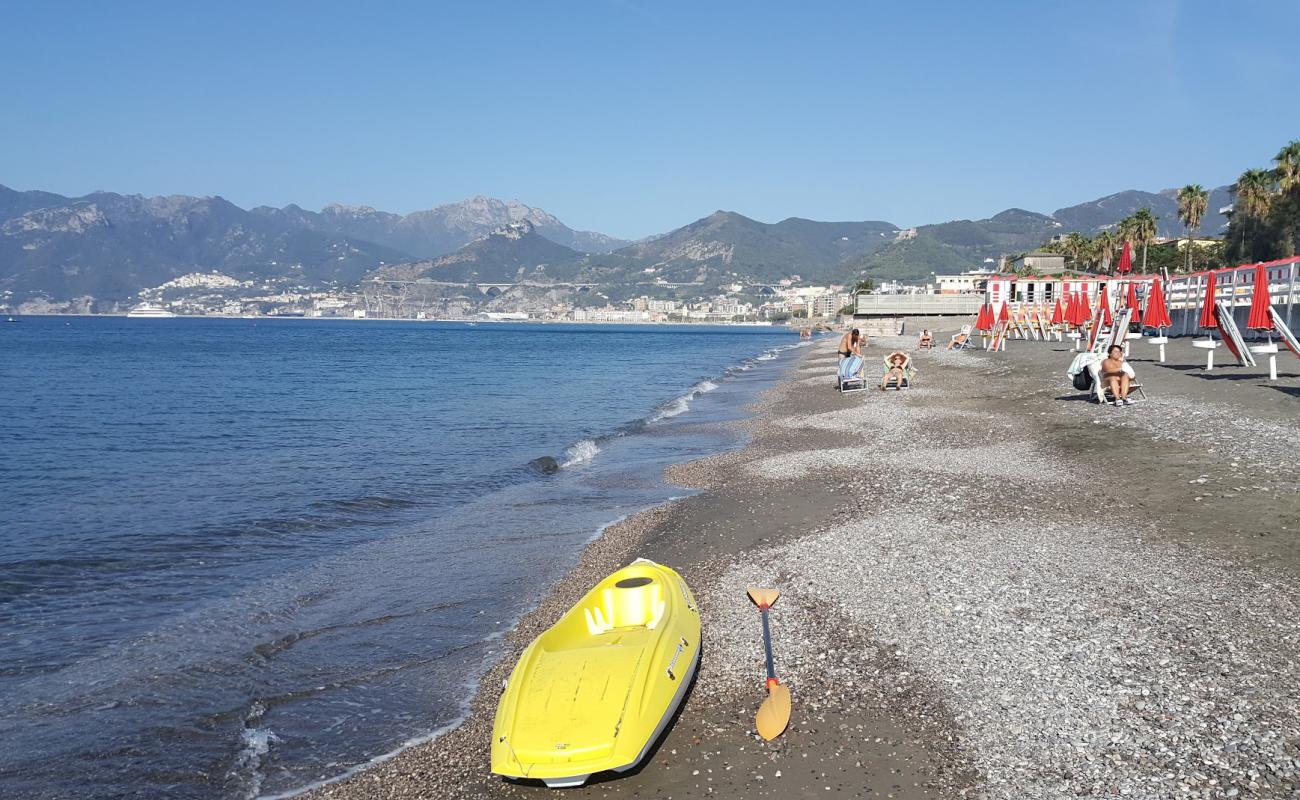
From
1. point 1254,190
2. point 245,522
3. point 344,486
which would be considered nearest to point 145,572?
point 245,522

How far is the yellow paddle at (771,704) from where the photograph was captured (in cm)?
701

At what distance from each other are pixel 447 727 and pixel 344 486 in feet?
43.5

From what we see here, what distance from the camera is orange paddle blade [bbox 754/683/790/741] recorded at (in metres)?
6.99

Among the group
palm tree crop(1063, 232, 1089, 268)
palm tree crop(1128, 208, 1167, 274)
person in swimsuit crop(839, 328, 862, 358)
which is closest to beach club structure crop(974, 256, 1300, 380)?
person in swimsuit crop(839, 328, 862, 358)

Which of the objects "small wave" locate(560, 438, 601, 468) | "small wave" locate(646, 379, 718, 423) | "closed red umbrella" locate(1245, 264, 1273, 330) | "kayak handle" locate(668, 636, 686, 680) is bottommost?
Answer: "small wave" locate(646, 379, 718, 423)

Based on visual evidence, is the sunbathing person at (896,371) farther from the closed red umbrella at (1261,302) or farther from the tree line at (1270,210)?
the tree line at (1270,210)

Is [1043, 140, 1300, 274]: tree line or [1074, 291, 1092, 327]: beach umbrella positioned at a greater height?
[1043, 140, 1300, 274]: tree line

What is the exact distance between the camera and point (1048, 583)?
960 cm

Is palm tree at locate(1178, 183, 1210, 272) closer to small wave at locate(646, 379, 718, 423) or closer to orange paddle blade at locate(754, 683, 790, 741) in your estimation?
small wave at locate(646, 379, 718, 423)

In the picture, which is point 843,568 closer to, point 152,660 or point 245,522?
point 152,660

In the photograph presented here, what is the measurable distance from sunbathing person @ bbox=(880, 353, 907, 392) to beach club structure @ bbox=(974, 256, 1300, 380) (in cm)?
631

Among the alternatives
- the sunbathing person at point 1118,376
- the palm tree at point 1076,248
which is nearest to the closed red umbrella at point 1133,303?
the sunbathing person at point 1118,376

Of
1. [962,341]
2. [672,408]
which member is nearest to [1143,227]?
[962,341]

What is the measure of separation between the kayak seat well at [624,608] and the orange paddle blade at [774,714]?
1401mm
